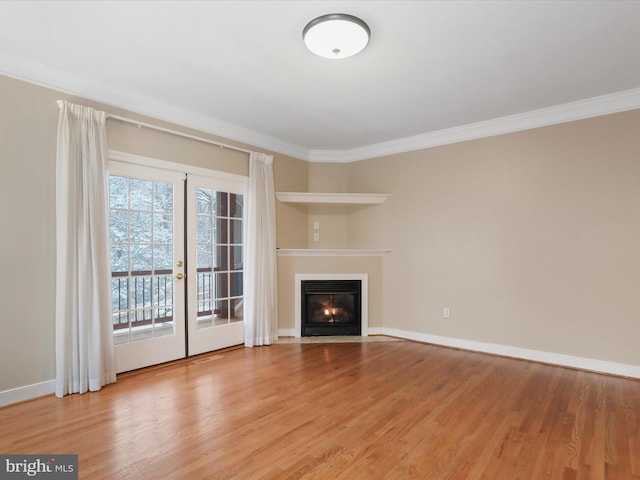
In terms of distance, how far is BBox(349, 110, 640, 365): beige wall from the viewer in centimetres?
359

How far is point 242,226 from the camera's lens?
15.5 ft

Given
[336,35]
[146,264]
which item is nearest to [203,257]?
[146,264]

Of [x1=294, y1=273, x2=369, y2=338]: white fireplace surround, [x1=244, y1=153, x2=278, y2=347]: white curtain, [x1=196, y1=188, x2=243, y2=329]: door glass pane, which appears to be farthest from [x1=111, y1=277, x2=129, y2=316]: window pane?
[x1=294, y1=273, x2=369, y2=338]: white fireplace surround

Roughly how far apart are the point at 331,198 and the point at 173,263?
89.4 inches

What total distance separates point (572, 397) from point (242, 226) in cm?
386

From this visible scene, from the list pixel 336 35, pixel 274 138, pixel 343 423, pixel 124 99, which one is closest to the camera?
pixel 336 35

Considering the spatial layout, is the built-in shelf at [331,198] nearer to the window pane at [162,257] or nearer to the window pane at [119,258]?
the window pane at [162,257]

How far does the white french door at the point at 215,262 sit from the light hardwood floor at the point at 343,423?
1.93 ft

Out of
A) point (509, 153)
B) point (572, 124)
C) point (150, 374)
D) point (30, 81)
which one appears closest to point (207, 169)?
point (30, 81)

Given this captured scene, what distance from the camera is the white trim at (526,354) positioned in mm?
3567

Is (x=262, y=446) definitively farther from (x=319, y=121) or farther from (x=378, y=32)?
(x=319, y=121)

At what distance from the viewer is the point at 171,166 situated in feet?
12.9

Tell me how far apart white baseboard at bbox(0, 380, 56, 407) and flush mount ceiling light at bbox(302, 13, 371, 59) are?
137 inches

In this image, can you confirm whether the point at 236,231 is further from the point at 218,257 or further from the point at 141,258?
the point at 141,258
